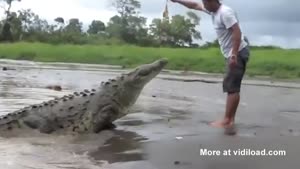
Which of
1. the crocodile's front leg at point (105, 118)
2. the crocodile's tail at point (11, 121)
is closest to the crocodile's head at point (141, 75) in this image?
the crocodile's front leg at point (105, 118)

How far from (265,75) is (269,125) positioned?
19.9 metres

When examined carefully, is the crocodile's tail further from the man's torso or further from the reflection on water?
the man's torso

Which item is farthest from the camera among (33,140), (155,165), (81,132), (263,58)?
(263,58)

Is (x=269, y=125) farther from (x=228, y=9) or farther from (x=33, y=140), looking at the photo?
(x=33, y=140)

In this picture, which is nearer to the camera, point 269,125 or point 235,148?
point 235,148

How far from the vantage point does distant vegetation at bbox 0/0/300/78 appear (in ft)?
100

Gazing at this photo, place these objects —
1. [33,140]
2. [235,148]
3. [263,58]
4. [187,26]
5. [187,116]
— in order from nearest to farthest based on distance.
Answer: [235,148] < [33,140] < [187,116] < [263,58] < [187,26]

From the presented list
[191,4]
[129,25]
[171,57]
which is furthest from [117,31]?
[191,4]

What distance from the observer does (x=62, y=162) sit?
17.6ft

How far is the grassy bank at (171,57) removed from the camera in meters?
28.6

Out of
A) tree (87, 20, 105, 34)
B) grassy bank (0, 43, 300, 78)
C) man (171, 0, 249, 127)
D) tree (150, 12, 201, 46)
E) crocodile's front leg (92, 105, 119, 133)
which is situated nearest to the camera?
crocodile's front leg (92, 105, 119, 133)

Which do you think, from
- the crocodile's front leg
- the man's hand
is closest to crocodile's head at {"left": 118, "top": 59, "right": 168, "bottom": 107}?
the crocodile's front leg

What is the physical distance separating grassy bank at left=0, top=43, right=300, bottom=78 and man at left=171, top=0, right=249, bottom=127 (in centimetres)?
1958

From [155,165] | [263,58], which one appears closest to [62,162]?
[155,165]
